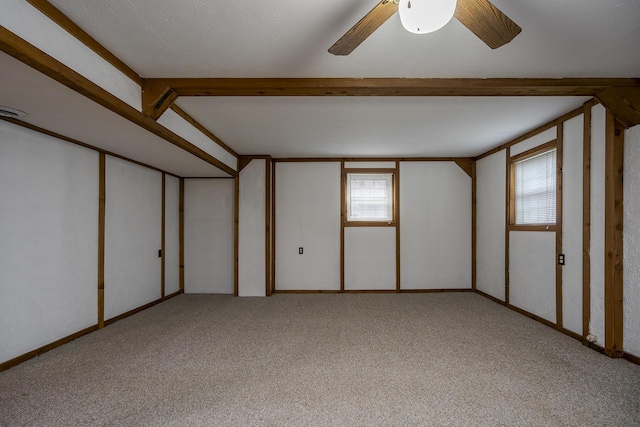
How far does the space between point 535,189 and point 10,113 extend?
5323 mm

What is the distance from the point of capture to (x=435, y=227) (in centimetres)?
522

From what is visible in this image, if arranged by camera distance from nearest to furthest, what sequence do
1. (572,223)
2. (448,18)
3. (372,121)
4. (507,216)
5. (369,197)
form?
(448,18) → (572,223) → (372,121) → (507,216) → (369,197)

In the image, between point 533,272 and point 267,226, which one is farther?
point 267,226

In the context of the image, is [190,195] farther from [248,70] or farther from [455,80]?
[455,80]

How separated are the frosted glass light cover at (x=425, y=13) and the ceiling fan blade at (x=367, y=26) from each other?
0.26ft

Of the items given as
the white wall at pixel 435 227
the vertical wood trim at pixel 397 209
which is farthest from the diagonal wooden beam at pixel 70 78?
the white wall at pixel 435 227

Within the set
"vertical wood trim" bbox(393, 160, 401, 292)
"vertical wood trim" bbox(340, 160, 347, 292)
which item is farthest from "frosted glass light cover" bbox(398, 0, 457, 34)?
"vertical wood trim" bbox(393, 160, 401, 292)

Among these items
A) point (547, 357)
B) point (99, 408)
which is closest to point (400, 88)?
point (547, 357)

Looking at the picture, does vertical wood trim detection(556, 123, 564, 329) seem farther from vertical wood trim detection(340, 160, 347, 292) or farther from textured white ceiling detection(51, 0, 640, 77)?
vertical wood trim detection(340, 160, 347, 292)

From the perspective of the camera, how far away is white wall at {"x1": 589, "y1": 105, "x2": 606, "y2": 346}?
270 centimetres

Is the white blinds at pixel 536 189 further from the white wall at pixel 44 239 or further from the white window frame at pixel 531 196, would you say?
the white wall at pixel 44 239

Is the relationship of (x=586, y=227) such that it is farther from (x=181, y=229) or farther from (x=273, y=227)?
(x=181, y=229)

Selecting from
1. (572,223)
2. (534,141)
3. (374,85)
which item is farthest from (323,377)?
(534,141)

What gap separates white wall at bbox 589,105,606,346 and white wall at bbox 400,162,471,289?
242 centimetres
